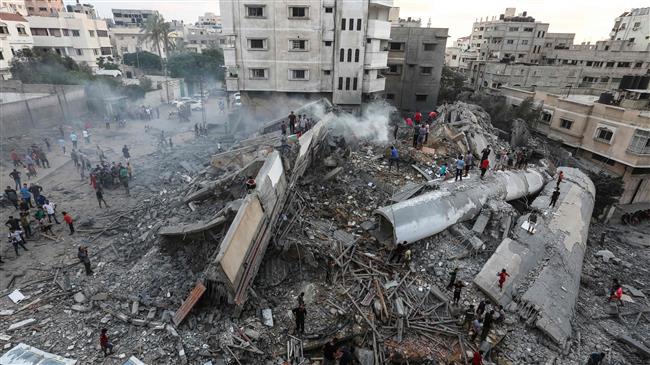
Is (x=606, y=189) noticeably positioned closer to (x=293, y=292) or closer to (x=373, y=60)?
(x=373, y=60)

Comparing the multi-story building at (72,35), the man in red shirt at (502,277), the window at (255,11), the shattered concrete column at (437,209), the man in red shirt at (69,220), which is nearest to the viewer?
the man in red shirt at (502,277)

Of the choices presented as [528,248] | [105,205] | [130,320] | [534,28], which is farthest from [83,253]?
[534,28]

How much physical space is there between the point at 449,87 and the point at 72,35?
4447 cm

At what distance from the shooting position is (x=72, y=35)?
41.4 meters

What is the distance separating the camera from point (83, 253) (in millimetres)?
10594

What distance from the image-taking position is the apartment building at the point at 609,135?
2062 centimetres

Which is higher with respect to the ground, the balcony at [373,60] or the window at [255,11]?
the window at [255,11]

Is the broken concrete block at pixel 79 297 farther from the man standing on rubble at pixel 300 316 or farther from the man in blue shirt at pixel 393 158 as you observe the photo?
the man in blue shirt at pixel 393 158

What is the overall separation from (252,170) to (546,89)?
3488 centimetres

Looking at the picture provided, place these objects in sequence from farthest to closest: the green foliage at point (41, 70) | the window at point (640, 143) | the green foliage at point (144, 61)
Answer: the green foliage at point (144, 61)
the green foliage at point (41, 70)
the window at point (640, 143)

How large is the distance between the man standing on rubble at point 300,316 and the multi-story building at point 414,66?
27.0 m

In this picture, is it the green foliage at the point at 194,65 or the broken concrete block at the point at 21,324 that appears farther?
the green foliage at the point at 194,65

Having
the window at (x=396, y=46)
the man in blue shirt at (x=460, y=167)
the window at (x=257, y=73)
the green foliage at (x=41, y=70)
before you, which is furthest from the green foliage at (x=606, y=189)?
the green foliage at (x=41, y=70)

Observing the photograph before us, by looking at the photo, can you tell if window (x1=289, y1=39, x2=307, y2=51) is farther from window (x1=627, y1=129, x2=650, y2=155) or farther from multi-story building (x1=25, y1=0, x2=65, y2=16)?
multi-story building (x1=25, y1=0, x2=65, y2=16)
